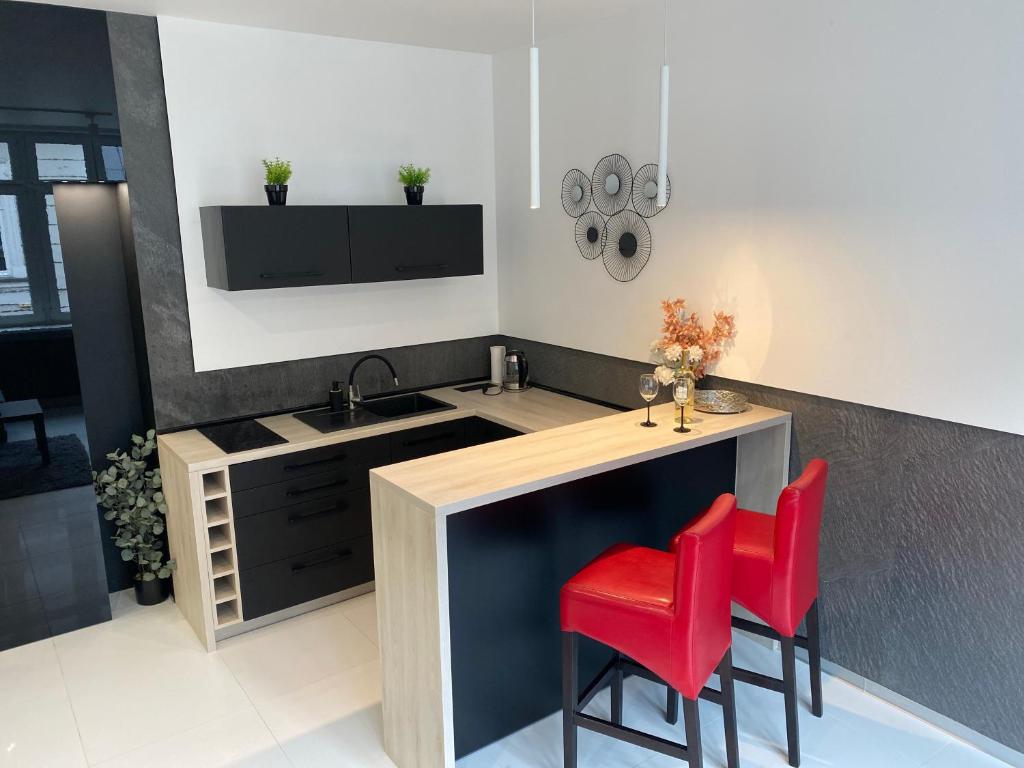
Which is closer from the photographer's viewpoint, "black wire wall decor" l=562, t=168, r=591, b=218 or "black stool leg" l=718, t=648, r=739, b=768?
"black stool leg" l=718, t=648, r=739, b=768

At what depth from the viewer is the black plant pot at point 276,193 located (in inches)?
142

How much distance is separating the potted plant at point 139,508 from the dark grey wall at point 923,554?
2791 millimetres

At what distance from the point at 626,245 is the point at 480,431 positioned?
46.5 inches

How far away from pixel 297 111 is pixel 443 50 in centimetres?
91

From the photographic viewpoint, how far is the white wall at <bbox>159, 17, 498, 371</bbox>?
11.8 ft

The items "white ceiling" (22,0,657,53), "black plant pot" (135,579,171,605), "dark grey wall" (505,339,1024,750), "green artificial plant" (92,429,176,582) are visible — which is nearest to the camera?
"dark grey wall" (505,339,1024,750)

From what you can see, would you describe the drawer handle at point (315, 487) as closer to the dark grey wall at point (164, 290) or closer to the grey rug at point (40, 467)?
the dark grey wall at point (164, 290)

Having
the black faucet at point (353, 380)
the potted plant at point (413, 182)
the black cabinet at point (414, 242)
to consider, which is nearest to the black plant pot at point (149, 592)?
the black faucet at point (353, 380)

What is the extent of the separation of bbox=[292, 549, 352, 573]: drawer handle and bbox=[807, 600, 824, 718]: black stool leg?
2082mm

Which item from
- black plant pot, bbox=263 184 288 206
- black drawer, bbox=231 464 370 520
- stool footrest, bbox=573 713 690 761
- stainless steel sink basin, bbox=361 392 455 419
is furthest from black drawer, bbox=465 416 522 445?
stool footrest, bbox=573 713 690 761

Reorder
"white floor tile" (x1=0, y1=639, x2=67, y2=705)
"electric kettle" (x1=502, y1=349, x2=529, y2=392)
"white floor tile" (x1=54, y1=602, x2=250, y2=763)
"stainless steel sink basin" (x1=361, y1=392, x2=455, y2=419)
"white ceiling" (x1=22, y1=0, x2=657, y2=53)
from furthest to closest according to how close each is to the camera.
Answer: "electric kettle" (x1=502, y1=349, x2=529, y2=392) < "stainless steel sink basin" (x1=361, y1=392, x2=455, y2=419) < "white ceiling" (x1=22, y1=0, x2=657, y2=53) < "white floor tile" (x1=0, y1=639, x2=67, y2=705) < "white floor tile" (x1=54, y1=602, x2=250, y2=763)

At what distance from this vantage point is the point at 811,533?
8.56 ft

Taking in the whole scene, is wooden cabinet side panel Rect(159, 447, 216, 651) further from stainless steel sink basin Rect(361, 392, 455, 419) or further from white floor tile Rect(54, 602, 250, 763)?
stainless steel sink basin Rect(361, 392, 455, 419)

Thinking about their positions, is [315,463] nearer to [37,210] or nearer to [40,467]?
[40,467]
